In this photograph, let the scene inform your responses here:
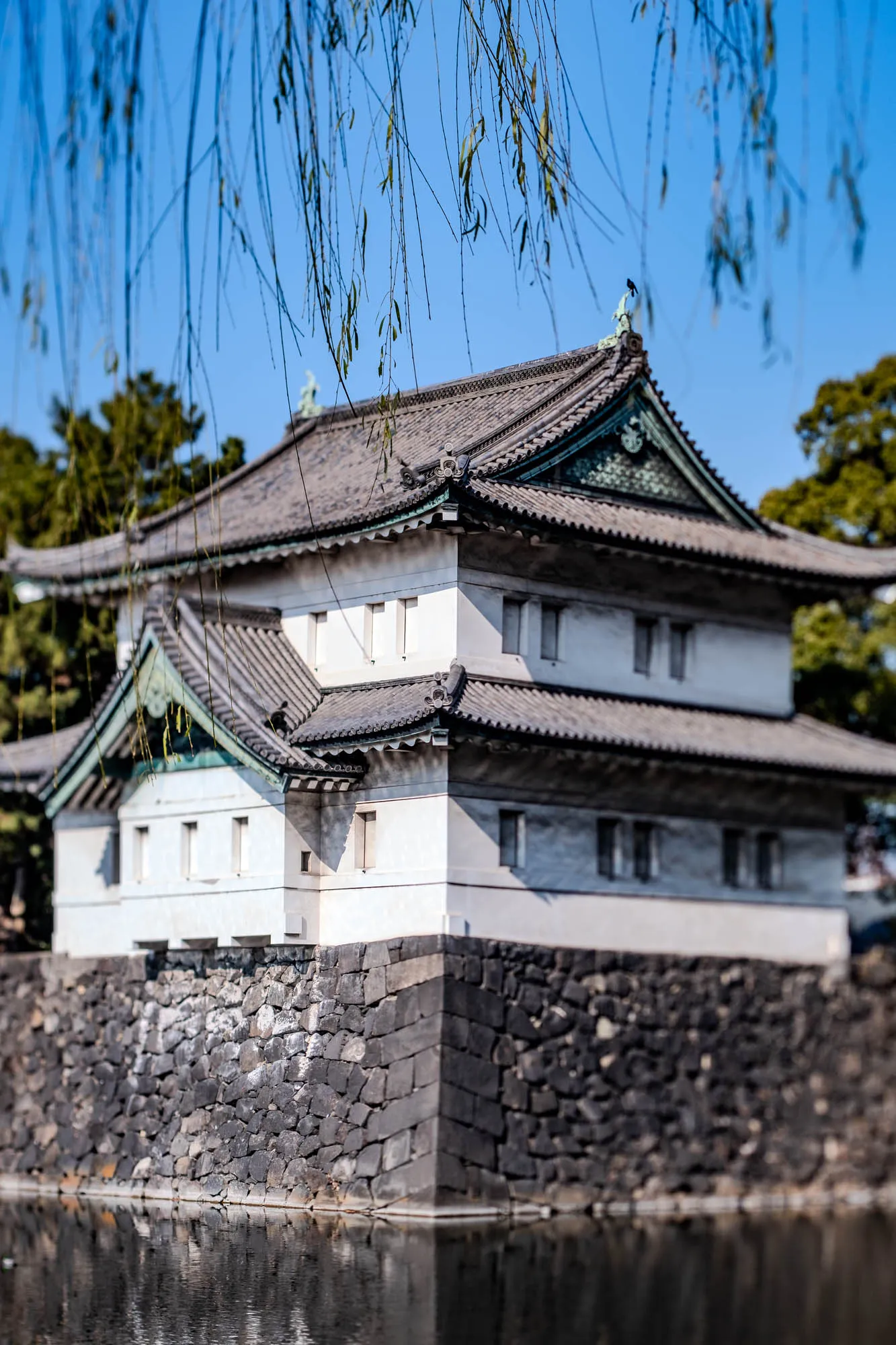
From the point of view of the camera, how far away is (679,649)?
2783 centimetres

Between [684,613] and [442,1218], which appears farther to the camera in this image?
[684,613]

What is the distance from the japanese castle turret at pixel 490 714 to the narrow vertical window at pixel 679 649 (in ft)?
0.10

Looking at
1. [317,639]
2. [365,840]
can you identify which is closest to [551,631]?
[317,639]

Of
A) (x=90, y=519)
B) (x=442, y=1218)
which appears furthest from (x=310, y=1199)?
(x=90, y=519)

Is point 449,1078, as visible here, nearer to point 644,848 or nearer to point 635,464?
point 644,848

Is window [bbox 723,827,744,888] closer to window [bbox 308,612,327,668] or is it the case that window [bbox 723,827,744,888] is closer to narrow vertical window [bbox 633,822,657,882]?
narrow vertical window [bbox 633,822,657,882]

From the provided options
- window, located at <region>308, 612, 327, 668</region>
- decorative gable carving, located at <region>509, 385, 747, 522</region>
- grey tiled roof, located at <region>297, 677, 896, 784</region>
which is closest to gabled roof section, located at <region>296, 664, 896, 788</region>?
grey tiled roof, located at <region>297, 677, 896, 784</region>

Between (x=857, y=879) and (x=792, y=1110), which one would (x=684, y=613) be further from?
(x=857, y=879)

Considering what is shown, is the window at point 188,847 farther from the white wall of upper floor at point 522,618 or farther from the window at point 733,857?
the window at point 733,857

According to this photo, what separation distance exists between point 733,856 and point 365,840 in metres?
5.43

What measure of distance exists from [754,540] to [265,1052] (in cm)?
981

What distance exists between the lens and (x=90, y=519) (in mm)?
33938

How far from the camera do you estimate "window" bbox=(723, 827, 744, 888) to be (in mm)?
27328

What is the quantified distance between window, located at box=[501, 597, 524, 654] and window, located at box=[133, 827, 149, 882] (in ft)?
18.1
